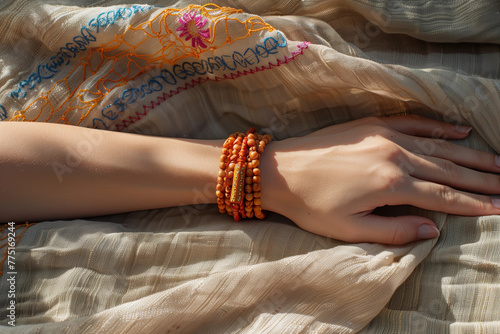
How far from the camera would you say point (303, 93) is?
0.93m

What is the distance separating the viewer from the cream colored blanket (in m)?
0.72

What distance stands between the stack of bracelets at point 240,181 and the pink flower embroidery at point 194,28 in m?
0.22

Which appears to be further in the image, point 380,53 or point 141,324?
point 380,53

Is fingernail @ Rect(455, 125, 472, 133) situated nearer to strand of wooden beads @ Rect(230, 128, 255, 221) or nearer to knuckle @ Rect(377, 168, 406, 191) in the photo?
knuckle @ Rect(377, 168, 406, 191)

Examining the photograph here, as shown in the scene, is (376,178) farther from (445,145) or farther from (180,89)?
(180,89)

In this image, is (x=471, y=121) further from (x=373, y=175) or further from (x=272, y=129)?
(x=272, y=129)

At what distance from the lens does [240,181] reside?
837 mm

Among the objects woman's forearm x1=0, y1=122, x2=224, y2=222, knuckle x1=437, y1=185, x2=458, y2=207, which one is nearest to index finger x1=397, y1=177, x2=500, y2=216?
knuckle x1=437, y1=185, x2=458, y2=207

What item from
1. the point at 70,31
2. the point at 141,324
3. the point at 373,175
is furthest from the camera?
the point at 70,31

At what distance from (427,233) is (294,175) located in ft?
0.86

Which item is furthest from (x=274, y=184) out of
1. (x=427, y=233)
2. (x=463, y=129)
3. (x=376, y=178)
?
(x=463, y=129)

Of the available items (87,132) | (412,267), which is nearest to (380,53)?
(412,267)

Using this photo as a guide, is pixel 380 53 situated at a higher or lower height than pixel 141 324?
higher

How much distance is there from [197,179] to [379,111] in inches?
15.9
